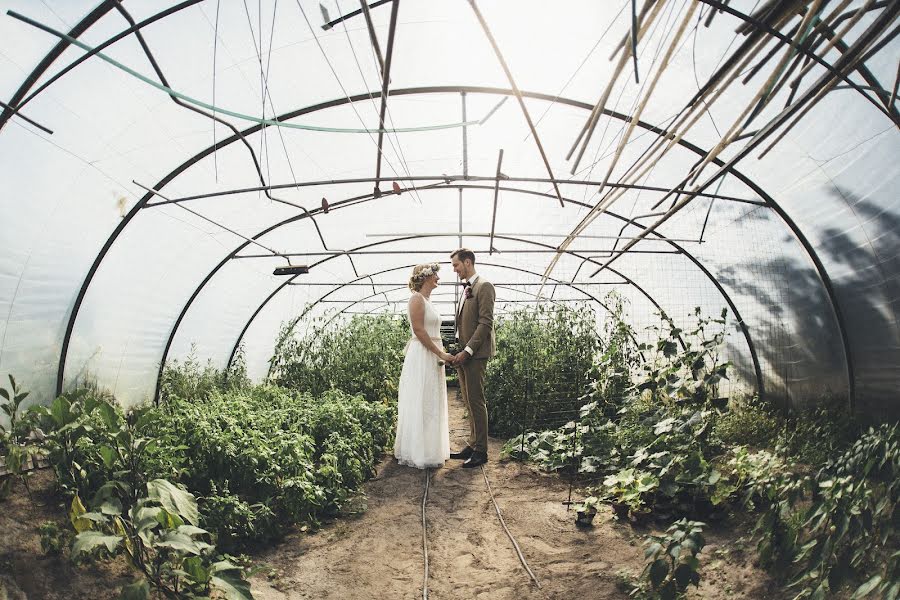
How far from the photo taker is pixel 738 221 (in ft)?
21.5

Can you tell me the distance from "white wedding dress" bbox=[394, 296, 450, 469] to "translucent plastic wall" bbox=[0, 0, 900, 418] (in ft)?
5.60

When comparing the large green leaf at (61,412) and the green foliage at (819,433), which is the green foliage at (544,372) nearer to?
the green foliage at (819,433)

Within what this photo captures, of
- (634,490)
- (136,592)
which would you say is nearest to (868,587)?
(634,490)

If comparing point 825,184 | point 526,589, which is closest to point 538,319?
point 825,184

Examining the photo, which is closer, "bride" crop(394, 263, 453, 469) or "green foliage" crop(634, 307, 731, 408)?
"green foliage" crop(634, 307, 731, 408)

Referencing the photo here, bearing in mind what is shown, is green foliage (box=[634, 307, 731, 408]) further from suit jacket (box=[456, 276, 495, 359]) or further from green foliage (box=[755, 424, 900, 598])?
suit jacket (box=[456, 276, 495, 359])

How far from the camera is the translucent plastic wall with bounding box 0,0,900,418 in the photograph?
4.05 metres

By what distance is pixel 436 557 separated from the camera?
3.67 metres

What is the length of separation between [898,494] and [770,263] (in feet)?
16.1

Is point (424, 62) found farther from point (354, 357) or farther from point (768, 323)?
point (768, 323)

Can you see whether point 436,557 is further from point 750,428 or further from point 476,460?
point 750,428

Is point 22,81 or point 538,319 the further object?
point 538,319

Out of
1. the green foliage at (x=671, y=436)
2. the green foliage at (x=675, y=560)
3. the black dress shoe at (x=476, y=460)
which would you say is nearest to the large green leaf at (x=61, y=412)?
the green foliage at (x=675, y=560)

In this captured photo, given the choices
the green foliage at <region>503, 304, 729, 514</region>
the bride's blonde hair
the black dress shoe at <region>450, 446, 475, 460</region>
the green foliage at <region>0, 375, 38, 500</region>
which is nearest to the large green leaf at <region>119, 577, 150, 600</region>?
the green foliage at <region>0, 375, 38, 500</region>
